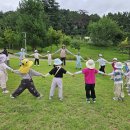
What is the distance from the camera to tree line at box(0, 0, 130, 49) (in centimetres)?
5323

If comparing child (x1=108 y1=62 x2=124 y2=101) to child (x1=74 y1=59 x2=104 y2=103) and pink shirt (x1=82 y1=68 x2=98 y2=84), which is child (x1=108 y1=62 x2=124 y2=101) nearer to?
child (x1=74 y1=59 x2=104 y2=103)

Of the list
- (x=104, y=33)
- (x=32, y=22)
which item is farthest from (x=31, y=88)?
(x=104, y=33)

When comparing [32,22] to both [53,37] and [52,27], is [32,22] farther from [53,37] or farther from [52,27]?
[52,27]

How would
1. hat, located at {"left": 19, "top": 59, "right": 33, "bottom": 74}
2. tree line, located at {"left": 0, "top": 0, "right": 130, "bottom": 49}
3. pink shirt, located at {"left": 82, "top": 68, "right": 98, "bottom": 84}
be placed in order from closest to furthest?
pink shirt, located at {"left": 82, "top": 68, "right": 98, "bottom": 84} → hat, located at {"left": 19, "top": 59, "right": 33, "bottom": 74} → tree line, located at {"left": 0, "top": 0, "right": 130, "bottom": 49}

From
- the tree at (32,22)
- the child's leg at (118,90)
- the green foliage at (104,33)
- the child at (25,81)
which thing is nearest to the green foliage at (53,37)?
the tree at (32,22)

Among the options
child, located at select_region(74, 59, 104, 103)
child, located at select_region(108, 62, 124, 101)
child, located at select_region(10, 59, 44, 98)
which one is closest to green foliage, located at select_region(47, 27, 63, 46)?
child, located at select_region(108, 62, 124, 101)

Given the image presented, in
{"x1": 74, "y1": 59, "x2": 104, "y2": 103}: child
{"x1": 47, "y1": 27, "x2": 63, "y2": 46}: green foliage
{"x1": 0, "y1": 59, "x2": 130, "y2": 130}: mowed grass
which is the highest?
{"x1": 47, "y1": 27, "x2": 63, "y2": 46}: green foliage

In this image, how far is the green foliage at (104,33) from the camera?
78.3 meters

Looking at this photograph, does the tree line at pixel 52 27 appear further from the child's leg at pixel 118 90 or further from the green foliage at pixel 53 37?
the child's leg at pixel 118 90

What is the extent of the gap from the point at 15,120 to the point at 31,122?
584mm

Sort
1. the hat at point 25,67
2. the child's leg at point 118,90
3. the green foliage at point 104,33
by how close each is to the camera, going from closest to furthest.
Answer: the hat at point 25,67, the child's leg at point 118,90, the green foliage at point 104,33

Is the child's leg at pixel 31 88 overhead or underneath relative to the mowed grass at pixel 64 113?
overhead

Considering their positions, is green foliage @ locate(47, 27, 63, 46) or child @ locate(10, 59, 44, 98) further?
green foliage @ locate(47, 27, 63, 46)

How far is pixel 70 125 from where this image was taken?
10141 mm
